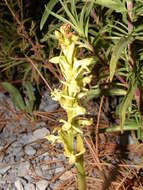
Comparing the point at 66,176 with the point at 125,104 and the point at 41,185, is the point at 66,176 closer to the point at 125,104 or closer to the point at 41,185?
the point at 41,185

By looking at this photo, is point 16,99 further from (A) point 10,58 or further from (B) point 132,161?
(B) point 132,161

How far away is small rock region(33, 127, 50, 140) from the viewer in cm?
159

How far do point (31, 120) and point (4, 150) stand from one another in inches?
9.4

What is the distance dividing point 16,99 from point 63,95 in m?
1.00

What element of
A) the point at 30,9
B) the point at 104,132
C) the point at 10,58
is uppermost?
the point at 30,9

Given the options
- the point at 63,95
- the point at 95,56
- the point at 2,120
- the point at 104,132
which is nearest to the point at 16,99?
the point at 2,120

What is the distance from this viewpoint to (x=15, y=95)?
1.82m

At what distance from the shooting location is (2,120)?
1735 millimetres

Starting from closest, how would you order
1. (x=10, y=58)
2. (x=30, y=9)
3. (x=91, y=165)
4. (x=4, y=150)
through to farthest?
(x=91, y=165), (x=4, y=150), (x=10, y=58), (x=30, y=9)

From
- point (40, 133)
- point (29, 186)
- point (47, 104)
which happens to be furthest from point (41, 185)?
point (47, 104)

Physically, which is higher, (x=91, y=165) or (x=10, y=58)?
(x=10, y=58)

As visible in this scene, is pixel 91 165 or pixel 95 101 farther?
pixel 95 101

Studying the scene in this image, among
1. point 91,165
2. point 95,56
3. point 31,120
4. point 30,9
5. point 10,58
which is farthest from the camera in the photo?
point 30,9

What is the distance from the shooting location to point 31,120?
1716mm
